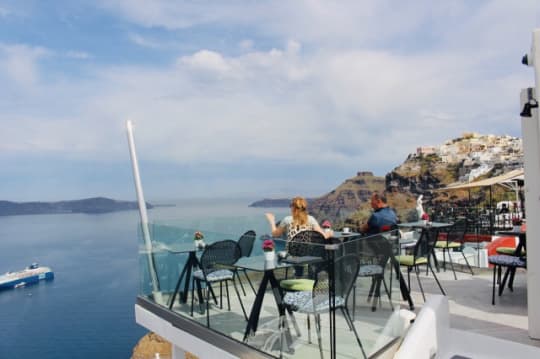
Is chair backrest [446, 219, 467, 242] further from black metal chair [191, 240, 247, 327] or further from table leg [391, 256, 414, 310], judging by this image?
black metal chair [191, 240, 247, 327]

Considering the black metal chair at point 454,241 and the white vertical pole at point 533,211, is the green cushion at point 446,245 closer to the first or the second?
the black metal chair at point 454,241

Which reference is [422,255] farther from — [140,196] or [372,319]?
[140,196]

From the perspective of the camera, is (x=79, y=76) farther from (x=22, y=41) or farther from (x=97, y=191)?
(x=97, y=191)

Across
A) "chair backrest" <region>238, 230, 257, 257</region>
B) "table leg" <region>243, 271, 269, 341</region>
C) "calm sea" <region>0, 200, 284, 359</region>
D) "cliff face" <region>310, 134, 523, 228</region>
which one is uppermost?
"cliff face" <region>310, 134, 523, 228</region>

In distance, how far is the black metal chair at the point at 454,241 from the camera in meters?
7.24

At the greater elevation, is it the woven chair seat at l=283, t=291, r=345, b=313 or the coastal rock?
the woven chair seat at l=283, t=291, r=345, b=313

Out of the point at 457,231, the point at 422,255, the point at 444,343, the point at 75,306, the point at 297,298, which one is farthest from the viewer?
the point at 75,306

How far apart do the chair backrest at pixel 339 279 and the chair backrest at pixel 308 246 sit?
0.44 ft

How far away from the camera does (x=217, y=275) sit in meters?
4.58

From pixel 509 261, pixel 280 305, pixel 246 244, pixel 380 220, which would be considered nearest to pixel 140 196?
pixel 246 244

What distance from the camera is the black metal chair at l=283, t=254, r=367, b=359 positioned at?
3131mm

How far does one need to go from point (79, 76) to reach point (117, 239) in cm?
Answer: 4893

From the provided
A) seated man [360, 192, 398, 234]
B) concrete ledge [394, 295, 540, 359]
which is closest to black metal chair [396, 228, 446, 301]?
seated man [360, 192, 398, 234]

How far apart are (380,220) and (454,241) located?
3.26 m
